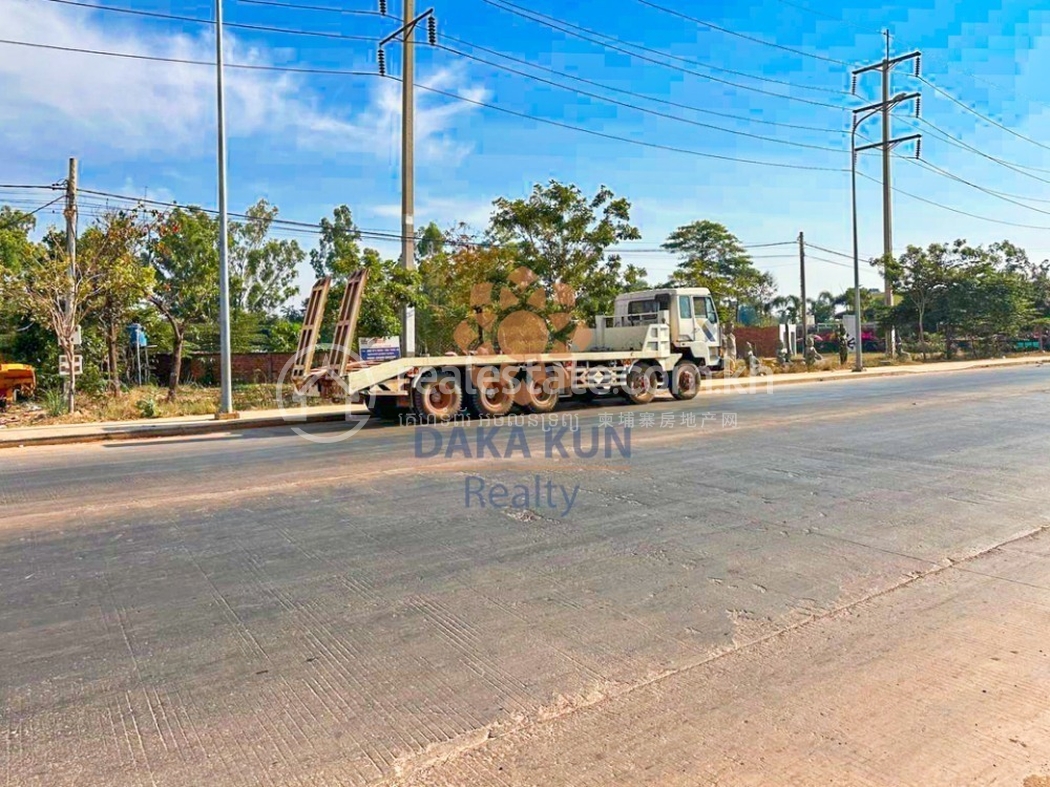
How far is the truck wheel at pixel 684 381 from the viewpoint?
65.6ft

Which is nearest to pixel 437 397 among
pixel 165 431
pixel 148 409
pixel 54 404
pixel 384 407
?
pixel 384 407

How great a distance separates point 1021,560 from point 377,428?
11.6 meters

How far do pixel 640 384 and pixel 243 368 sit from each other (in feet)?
51.7

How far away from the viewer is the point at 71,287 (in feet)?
56.1

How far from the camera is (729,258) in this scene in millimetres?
51594

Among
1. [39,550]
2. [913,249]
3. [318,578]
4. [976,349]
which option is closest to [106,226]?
[39,550]

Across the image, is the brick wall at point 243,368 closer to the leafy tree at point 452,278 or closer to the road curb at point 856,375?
the leafy tree at point 452,278

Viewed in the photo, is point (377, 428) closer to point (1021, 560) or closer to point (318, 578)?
point (318, 578)

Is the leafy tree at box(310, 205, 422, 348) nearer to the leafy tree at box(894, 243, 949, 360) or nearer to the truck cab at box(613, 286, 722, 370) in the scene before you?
the truck cab at box(613, 286, 722, 370)

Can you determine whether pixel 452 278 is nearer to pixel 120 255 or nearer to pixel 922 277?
pixel 120 255

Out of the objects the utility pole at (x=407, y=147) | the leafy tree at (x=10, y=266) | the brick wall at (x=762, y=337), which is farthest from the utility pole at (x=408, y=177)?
the brick wall at (x=762, y=337)

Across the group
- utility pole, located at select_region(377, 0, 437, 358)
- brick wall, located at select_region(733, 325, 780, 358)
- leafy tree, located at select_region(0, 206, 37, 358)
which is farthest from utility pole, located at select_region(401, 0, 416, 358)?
brick wall, located at select_region(733, 325, 780, 358)

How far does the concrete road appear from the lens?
2928 mm

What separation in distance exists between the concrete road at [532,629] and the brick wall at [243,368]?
1909 centimetres
